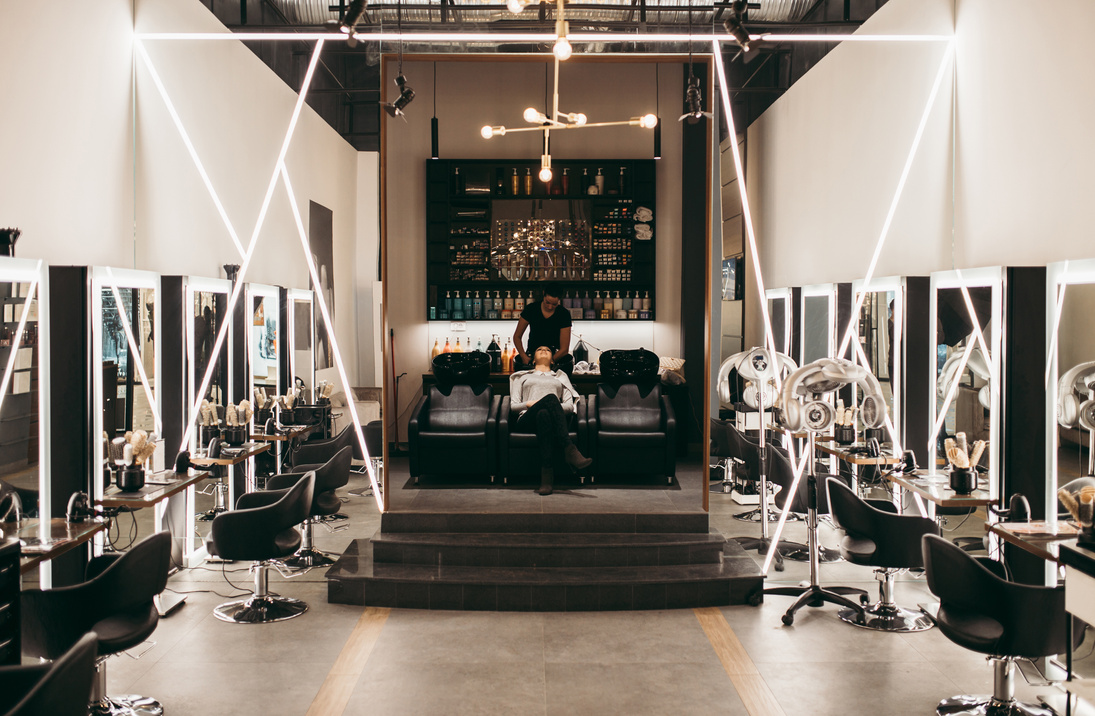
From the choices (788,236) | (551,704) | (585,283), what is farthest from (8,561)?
(585,283)

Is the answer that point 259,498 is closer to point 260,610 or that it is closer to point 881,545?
point 260,610

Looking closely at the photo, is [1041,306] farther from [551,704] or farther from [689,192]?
[689,192]

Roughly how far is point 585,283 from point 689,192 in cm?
193

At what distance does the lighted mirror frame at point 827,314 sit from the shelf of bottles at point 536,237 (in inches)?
134

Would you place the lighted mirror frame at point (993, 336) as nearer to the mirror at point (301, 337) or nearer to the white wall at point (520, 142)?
the mirror at point (301, 337)

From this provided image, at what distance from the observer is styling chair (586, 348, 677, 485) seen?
623cm

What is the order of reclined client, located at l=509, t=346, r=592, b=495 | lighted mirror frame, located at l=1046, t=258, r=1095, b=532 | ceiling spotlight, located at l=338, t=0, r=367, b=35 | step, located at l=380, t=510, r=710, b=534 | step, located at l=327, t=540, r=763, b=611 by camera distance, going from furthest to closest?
reclined client, located at l=509, t=346, r=592, b=495
step, located at l=380, t=510, r=710, b=534
step, located at l=327, t=540, r=763, b=611
ceiling spotlight, located at l=338, t=0, r=367, b=35
lighted mirror frame, located at l=1046, t=258, r=1095, b=532

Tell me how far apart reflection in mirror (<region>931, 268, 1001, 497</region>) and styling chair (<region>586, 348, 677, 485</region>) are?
2.07m

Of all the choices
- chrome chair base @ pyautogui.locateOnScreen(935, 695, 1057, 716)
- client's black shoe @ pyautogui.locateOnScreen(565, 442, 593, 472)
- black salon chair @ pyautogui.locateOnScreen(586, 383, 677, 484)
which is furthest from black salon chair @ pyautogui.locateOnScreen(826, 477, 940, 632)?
client's black shoe @ pyautogui.locateOnScreen(565, 442, 593, 472)

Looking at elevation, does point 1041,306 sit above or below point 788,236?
below

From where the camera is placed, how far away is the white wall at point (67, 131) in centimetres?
370

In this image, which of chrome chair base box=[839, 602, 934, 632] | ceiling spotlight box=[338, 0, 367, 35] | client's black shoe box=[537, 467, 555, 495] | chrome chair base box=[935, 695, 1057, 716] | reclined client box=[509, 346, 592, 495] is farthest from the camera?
reclined client box=[509, 346, 592, 495]

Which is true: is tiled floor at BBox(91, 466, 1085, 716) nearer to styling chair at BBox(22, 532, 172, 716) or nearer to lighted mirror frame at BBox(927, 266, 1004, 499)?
styling chair at BBox(22, 532, 172, 716)

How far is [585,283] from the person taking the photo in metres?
8.42
